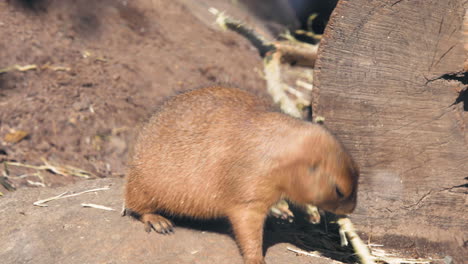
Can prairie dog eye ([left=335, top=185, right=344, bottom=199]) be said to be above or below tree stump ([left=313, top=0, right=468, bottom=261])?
below

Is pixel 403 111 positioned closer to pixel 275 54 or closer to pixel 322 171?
pixel 322 171

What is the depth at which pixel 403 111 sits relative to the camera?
383cm

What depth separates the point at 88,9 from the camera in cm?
754

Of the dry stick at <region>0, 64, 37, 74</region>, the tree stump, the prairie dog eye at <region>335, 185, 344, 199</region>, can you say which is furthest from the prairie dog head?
the dry stick at <region>0, 64, 37, 74</region>

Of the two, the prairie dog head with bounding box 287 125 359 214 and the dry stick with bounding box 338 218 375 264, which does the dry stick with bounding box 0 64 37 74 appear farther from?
the dry stick with bounding box 338 218 375 264

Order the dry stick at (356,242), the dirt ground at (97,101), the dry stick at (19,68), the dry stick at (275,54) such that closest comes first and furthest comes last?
the dirt ground at (97,101)
the dry stick at (356,242)
the dry stick at (275,54)
the dry stick at (19,68)

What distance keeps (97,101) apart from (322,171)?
399 centimetres

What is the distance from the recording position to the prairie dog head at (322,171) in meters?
3.34

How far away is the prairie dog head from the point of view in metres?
3.34

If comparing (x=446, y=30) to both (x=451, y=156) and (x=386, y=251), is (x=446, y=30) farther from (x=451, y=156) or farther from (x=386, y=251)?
(x=386, y=251)

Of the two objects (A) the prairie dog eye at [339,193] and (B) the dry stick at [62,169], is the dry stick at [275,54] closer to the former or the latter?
(A) the prairie dog eye at [339,193]

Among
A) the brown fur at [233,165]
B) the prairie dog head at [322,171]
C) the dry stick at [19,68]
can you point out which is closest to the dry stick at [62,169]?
the dry stick at [19,68]

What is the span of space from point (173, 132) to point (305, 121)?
1037 millimetres

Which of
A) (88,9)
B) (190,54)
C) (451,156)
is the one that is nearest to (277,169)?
(451,156)
